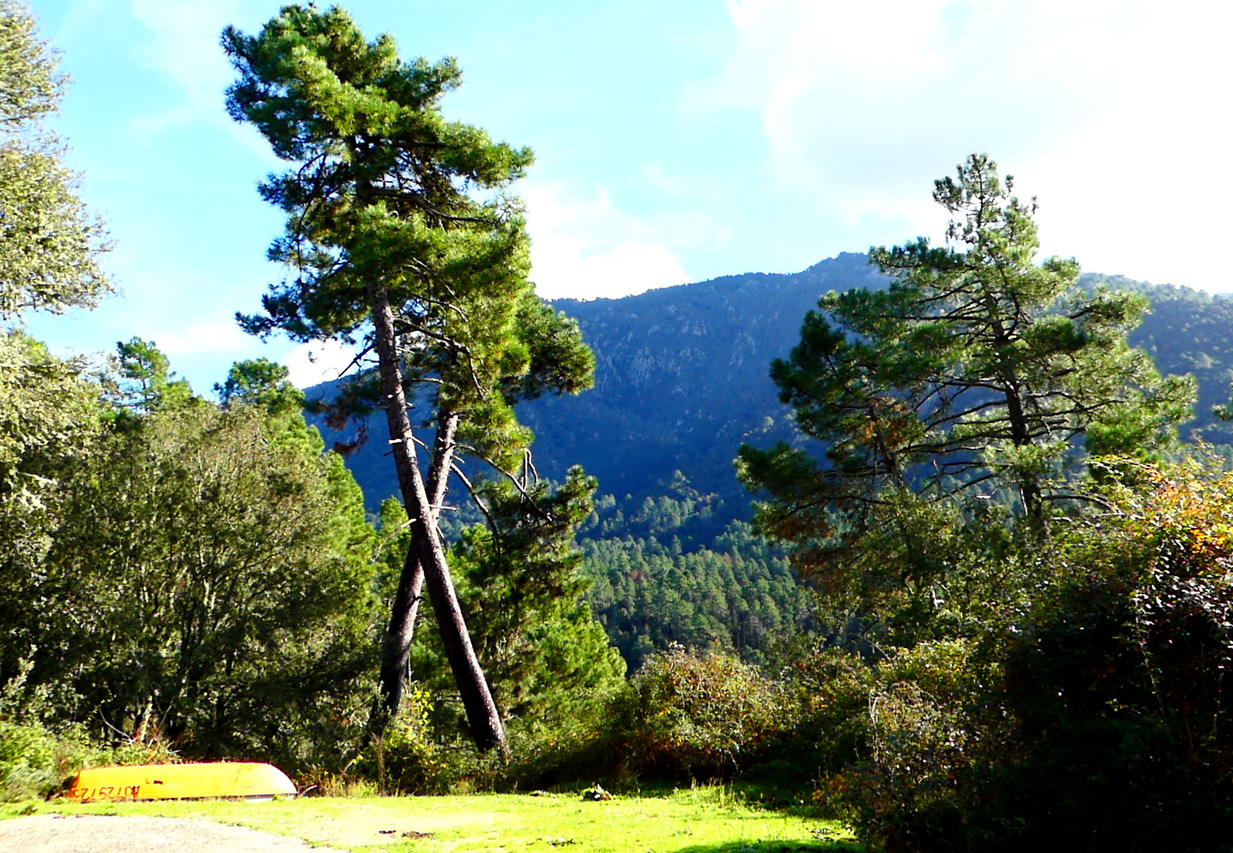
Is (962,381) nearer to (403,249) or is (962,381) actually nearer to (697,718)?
(697,718)

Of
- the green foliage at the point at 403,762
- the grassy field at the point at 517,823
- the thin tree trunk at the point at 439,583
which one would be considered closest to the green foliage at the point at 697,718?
the grassy field at the point at 517,823

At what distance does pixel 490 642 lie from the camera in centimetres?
2009

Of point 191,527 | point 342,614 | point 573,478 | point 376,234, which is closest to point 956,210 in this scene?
point 573,478

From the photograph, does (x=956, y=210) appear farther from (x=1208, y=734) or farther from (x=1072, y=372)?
(x=1208, y=734)

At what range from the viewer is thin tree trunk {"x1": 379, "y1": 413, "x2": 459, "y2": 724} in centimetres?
1166

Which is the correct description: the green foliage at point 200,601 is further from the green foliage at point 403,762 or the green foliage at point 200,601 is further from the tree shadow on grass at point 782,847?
the tree shadow on grass at point 782,847

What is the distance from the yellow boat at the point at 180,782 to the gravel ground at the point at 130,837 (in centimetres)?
192

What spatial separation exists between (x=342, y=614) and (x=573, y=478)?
4.84 metres

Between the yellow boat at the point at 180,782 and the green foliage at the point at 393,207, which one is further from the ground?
the green foliage at the point at 393,207

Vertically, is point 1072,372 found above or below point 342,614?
above

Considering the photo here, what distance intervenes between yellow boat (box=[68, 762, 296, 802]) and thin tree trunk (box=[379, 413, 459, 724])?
2494 millimetres

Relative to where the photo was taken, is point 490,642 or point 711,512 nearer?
point 490,642

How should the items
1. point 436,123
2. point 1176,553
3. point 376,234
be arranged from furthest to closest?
point 436,123 → point 376,234 → point 1176,553

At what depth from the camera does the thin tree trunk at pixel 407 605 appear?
11664 millimetres
